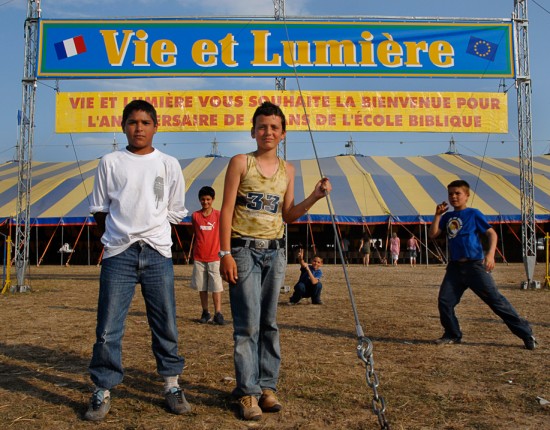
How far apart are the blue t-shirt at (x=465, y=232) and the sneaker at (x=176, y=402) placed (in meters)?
3.02

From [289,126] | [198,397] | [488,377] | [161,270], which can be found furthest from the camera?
[289,126]

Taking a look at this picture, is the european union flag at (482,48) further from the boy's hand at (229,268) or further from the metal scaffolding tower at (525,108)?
the boy's hand at (229,268)

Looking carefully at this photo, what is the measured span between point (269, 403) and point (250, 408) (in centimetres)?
15

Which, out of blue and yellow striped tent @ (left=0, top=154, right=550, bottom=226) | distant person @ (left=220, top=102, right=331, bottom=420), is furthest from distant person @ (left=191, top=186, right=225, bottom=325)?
blue and yellow striped tent @ (left=0, top=154, right=550, bottom=226)

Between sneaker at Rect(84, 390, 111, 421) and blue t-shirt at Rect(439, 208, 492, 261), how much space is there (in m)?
3.38

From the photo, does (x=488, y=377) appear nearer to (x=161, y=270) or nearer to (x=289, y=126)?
(x=161, y=270)

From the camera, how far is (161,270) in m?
3.11

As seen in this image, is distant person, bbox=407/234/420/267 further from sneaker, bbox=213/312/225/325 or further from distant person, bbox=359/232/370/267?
sneaker, bbox=213/312/225/325

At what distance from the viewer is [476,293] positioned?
497 cm

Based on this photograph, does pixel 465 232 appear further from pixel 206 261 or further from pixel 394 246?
pixel 394 246

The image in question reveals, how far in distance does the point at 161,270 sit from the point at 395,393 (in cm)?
165

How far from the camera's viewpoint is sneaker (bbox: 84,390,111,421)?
2.90m

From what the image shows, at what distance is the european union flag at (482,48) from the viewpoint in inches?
424

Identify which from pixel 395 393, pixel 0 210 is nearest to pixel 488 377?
pixel 395 393
